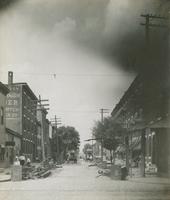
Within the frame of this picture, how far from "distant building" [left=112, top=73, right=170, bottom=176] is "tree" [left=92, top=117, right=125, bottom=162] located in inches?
3.0

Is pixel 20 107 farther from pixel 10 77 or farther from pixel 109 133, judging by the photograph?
pixel 109 133

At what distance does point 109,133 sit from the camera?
6375 millimetres

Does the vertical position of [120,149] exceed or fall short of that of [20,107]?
it falls short

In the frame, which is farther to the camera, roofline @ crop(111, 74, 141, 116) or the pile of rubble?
the pile of rubble

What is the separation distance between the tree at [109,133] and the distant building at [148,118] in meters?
0.08

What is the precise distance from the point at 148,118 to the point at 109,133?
2.08ft

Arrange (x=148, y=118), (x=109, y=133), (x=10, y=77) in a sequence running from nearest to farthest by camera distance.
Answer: (x=10, y=77), (x=148, y=118), (x=109, y=133)

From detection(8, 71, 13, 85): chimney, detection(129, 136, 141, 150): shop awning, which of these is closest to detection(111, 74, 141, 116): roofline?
detection(129, 136, 141, 150): shop awning

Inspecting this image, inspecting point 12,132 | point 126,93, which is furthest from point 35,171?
point 126,93

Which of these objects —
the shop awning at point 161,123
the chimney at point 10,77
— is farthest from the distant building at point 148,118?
the chimney at point 10,77

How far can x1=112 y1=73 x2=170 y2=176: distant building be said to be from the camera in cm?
571

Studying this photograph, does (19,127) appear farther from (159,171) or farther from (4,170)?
(159,171)

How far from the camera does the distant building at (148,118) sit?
18.7 ft

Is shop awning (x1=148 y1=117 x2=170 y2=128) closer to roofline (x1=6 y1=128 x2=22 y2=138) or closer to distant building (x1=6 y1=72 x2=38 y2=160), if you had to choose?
distant building (x1=6 y1=72 x2=38 y2=160)
